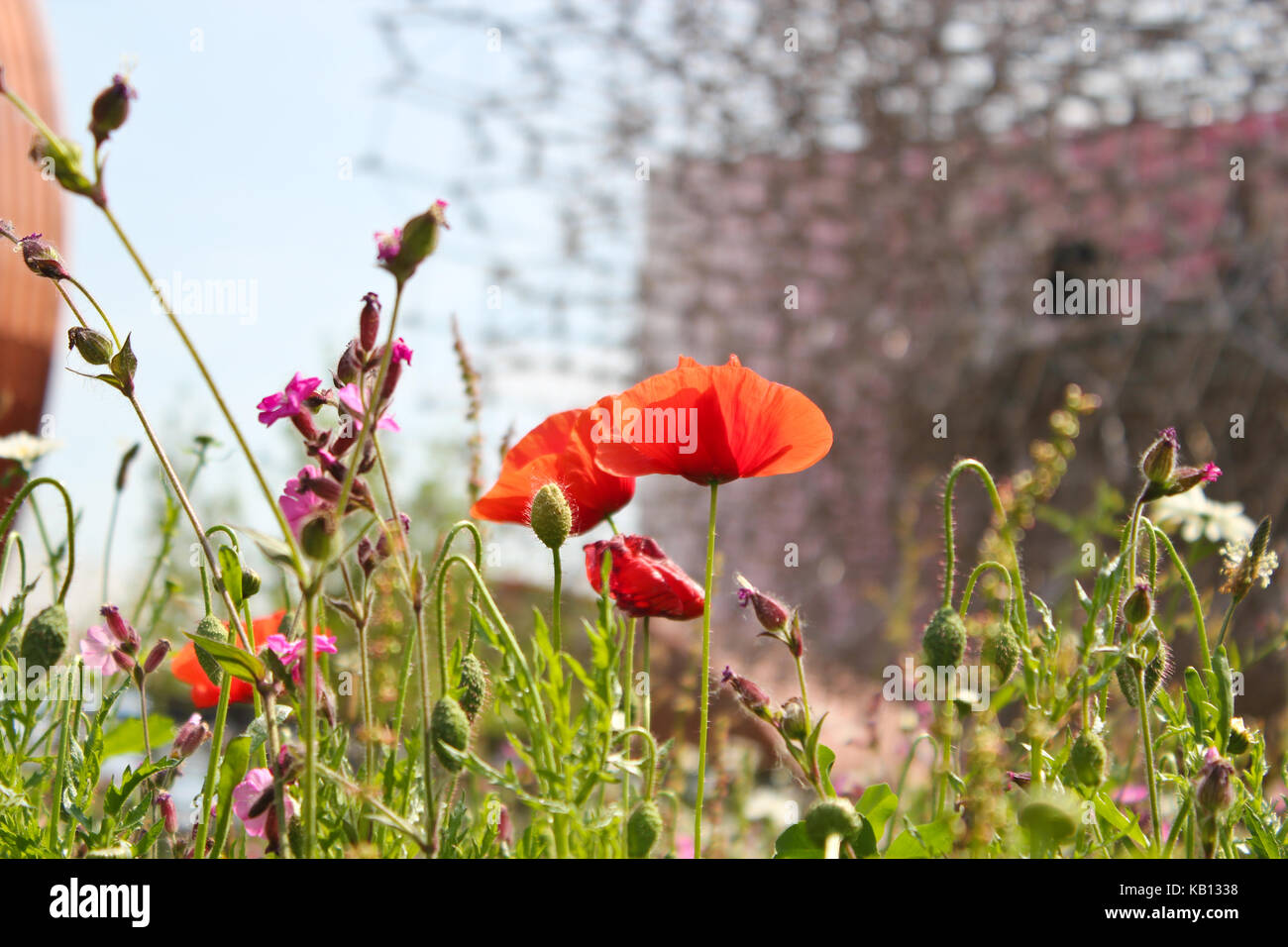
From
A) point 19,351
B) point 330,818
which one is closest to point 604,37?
point 19,351

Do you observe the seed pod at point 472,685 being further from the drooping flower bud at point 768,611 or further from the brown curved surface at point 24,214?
the brown curved surface at point 24,214

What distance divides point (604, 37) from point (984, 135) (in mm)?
993

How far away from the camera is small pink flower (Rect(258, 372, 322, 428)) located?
325mm

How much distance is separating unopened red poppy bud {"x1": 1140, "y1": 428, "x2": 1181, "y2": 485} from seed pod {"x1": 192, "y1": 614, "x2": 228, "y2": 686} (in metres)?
0.32

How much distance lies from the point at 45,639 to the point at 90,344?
0.13m

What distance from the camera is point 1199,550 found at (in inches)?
21.3

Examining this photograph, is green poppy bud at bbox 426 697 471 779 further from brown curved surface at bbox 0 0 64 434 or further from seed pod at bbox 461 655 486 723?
brown curved surface at bbox 0 0 64 434

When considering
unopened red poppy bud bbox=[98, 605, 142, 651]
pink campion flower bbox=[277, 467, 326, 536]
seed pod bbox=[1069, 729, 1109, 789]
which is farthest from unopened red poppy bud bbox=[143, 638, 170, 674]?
seed pod bbox=[1069, 729, 1109, 789]

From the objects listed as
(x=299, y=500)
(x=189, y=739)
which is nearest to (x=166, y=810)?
(x=189, y=739)

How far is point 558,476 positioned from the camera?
16.6 inches

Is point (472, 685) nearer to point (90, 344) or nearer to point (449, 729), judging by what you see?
point (449, 729)
